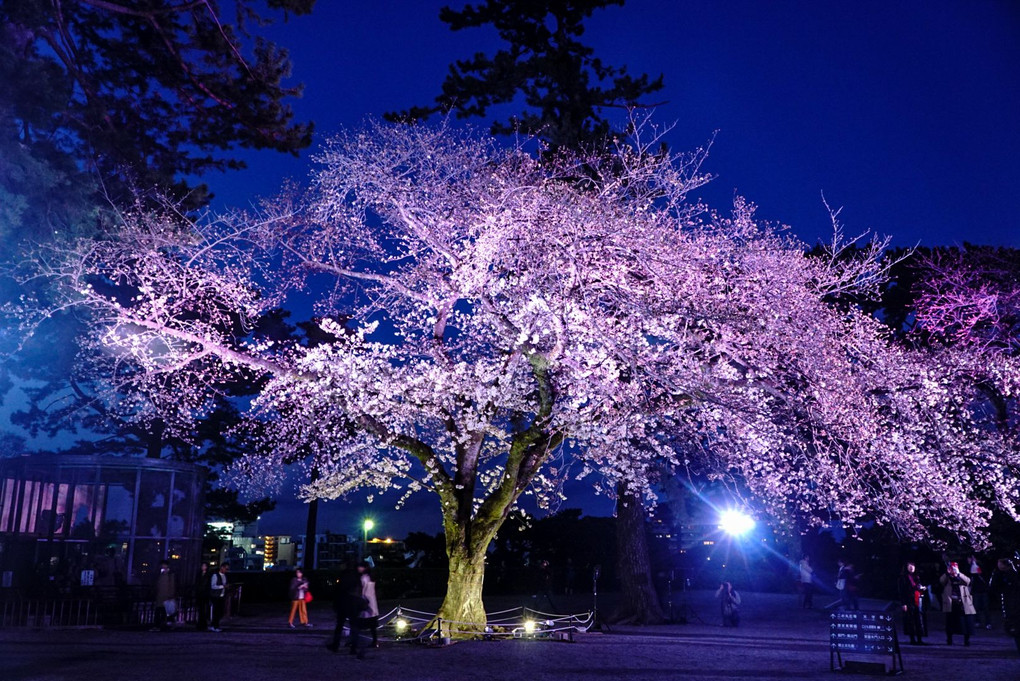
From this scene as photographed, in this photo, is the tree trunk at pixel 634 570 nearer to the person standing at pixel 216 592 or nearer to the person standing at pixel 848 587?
the person standing at pixel 848 587

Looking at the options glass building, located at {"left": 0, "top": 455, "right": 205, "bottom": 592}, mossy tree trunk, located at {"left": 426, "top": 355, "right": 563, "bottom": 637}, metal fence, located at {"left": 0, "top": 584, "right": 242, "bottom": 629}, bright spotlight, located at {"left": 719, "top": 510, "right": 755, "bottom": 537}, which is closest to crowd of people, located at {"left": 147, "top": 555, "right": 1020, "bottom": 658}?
metal fence, located at {"left": 0, "top": 584, "right": 242, "bottom": 629}

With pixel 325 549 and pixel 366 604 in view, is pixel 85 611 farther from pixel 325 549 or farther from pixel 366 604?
pixel 325 549

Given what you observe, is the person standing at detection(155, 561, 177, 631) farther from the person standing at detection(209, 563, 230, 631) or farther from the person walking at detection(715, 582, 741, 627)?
the person walking at detection(715, 582, 741, 627)

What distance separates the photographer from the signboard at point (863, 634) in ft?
36.3

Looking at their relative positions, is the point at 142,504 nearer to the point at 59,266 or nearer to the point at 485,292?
the point at 59,266

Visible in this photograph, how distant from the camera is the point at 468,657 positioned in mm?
12219

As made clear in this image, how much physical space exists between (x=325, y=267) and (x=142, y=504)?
907 cm

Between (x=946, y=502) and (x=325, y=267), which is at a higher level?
(x=325, y=267)

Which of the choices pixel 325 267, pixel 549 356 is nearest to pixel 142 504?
pixel 325 267

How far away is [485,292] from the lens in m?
14.8

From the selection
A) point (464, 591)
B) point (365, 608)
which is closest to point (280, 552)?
point (464, 591)

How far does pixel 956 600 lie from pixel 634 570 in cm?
773

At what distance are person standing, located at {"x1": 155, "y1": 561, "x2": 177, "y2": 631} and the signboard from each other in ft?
45.2

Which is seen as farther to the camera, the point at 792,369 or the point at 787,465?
the point at 787,465
